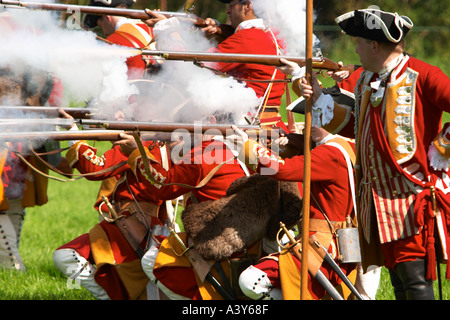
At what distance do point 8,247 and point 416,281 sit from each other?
172 inches

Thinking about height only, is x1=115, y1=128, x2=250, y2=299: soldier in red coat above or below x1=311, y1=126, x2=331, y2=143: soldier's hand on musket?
below

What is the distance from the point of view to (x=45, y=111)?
4.96m

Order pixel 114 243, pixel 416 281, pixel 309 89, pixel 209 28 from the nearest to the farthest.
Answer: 1. pixel 416 281
2. pixel 309 89
3. pixel 114 243
4. pixel 209 28

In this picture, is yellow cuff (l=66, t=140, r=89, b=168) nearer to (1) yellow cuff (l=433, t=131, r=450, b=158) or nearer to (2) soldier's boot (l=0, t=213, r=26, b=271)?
(2) soldier's boot (l=0, t=213, r=26, b=271)

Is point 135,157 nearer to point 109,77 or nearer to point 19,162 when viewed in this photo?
point 109,77

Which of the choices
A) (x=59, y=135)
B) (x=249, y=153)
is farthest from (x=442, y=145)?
(x=59, y=135)

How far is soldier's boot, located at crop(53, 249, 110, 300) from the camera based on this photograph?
5473 mm

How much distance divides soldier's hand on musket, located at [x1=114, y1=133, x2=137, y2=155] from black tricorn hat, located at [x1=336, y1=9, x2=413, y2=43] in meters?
1.47

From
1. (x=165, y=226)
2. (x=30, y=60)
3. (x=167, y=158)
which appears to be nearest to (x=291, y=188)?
(x=167, y=158)

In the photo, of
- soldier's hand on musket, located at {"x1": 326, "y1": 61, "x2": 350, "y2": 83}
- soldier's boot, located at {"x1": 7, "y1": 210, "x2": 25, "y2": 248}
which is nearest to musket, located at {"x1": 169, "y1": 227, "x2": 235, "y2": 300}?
soldier's hand on musket, located at {"x1": 326, "y1": 61, "x2": 350, "y2": 83}

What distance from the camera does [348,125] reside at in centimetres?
455

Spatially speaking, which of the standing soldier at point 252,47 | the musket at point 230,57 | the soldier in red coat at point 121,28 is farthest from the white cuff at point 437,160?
the soldier in red coat at point 121,28

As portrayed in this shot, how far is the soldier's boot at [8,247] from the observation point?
709 centimetres

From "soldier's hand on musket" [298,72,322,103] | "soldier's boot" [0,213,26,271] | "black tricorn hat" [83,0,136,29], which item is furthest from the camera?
"soldier's boot" [0,213,26,271]
